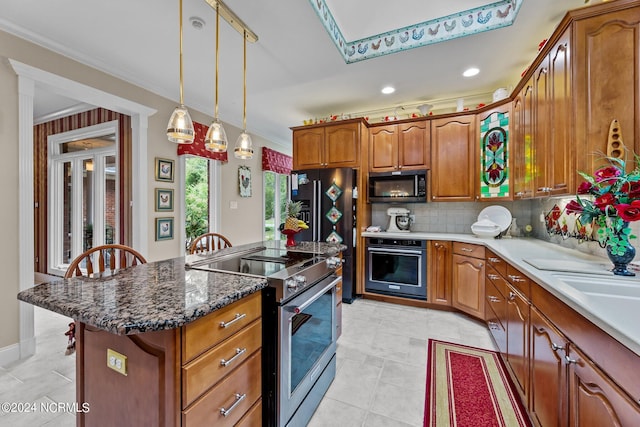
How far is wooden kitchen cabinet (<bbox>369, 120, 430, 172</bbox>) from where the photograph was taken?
11.2 feet

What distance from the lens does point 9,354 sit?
2100mm

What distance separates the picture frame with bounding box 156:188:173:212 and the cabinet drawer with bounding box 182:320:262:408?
8.44ft

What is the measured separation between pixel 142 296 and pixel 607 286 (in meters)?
1.99

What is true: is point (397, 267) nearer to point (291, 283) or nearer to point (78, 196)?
point (291, 283)

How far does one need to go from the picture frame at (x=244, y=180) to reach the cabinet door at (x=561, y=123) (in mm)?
3788

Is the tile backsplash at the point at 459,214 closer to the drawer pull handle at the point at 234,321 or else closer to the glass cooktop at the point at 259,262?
the glass cooktop at the point at 259,262

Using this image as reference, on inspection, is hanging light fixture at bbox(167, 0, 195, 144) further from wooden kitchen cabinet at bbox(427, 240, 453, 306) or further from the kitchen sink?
wooden kitchen cabinet at bbox(427, 240, 453, 306)

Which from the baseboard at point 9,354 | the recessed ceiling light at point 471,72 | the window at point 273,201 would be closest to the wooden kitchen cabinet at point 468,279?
the recessed ceiling light at point 471,72

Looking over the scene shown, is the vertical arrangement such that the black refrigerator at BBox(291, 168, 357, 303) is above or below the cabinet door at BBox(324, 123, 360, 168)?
below

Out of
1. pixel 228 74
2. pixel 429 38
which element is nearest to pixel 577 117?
pixel 429 38

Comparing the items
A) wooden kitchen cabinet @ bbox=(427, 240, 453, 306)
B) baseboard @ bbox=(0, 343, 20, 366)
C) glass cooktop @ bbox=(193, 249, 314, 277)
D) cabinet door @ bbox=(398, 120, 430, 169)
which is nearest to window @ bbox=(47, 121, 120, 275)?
baseboard @ bbox=(0, 343, 20, 366)

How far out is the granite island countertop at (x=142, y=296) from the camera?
0.79 m

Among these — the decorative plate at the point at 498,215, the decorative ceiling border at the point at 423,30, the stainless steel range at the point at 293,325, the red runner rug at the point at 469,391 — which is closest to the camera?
the stainless steel range at the point at 293,325

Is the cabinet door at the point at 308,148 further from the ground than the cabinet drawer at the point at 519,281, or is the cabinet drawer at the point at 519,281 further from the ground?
the cabinet door at the point at 308,148
